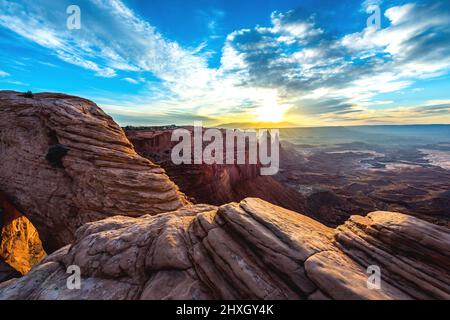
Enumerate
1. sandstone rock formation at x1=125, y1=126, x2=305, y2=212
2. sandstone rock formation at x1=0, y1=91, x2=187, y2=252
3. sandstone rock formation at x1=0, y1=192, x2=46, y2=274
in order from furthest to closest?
1. sandstone rock formation at x1=125, y1=126, x2=305, y2=212
2. sandstone rock formation at x1=0, y1=192, x2=46, y2=274
3. sandstone rock formation at x1=0, y1=91, x2=187, y2=252

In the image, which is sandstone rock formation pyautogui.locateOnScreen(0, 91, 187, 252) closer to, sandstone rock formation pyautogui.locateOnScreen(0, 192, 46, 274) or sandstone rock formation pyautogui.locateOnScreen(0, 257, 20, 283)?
sandstone rock formation pyautogui.locateOnScreen(0, 257, 20, 283)

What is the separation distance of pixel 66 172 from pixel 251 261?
17711 mm

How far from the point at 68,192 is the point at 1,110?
35.6 ft

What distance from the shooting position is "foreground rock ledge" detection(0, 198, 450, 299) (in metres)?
5.46

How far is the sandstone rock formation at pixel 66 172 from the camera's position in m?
16.0

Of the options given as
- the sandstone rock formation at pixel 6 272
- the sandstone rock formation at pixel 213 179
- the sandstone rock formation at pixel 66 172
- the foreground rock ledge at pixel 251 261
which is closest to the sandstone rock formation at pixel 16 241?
the sandstone rock formation at pixel 6 272

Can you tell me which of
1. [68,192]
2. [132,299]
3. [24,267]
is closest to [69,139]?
[68,192]

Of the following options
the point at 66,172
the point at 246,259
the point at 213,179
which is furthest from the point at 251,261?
the point at 213,179

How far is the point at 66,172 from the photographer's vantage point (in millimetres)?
17047

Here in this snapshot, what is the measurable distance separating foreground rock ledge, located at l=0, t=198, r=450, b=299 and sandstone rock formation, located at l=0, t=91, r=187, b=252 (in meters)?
8.01

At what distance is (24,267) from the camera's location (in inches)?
685

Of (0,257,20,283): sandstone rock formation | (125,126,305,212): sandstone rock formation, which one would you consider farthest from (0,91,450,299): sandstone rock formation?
(125,126,305,212): sandstone rock formation

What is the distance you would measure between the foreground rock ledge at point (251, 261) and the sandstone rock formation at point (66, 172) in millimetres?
8008
